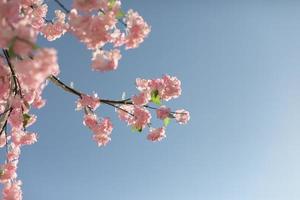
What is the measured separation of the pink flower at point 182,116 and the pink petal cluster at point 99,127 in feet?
3.77

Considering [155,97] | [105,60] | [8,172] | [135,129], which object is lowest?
[105,60]

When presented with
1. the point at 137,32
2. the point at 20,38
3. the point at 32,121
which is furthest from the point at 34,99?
the point at 20,38

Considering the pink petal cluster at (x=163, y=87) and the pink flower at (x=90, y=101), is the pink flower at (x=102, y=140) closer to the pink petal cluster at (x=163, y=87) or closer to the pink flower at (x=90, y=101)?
the pink flower at (x=90, y=101)

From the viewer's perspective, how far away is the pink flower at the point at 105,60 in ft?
19.1

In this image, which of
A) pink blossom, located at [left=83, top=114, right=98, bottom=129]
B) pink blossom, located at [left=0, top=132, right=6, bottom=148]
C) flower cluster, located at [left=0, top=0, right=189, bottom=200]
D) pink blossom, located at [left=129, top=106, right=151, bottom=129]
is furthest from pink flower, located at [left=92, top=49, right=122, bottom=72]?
pink blossom, located at [left=0, top=132, right=6, bottom=148]

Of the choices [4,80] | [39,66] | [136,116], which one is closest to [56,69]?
[39,66]

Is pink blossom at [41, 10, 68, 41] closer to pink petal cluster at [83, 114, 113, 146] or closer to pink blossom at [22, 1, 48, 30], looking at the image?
pink blossom at [22, 1, 48, 30]

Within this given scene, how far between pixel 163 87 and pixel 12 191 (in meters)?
3.09

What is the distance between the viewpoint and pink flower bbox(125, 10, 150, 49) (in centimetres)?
632

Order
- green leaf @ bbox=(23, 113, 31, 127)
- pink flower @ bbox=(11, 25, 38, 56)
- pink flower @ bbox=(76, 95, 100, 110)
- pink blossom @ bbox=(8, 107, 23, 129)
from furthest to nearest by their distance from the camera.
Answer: pink flower @ bbox=(76, 95, 100, 110)
pink blossom @ bbox=(8, 107, 23, 129)
green leaf @ bbox=(23, 113, 31, 127)
pink flower @ bbox=(11, 25, 38, 56)

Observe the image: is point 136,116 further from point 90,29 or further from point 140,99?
point 90,29

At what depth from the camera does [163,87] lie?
322 inches

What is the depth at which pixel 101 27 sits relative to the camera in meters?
5.75

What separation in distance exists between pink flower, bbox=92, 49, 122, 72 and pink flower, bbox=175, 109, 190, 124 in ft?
8.34
